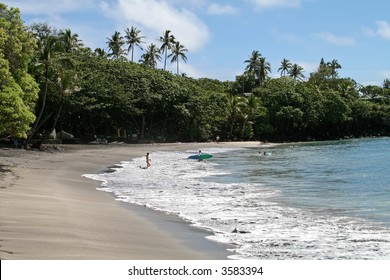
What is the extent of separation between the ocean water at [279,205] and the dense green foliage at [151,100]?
314 inches

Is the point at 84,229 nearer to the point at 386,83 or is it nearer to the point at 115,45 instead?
the point at 115,45

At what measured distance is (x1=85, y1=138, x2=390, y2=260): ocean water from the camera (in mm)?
9438

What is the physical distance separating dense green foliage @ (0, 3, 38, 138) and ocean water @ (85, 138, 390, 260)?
4.47 m

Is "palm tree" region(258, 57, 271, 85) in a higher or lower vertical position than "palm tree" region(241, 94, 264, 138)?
higher

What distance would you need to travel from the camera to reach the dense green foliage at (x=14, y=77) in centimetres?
2069

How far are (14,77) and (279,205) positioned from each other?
15027mm

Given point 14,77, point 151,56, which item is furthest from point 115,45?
point 14,77

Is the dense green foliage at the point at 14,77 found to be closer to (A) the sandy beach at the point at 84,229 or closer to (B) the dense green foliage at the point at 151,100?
(B) the dense green foliage at the point at 151,100

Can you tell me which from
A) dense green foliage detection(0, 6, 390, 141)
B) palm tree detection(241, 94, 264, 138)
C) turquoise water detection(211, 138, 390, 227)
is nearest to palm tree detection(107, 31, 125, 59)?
dense green foliage detection(0, 6, 390, 141)

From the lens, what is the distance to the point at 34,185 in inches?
680

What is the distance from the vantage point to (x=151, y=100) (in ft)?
192

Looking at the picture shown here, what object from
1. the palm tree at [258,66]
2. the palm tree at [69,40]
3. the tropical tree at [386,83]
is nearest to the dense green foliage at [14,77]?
the palm tree at [69,40]

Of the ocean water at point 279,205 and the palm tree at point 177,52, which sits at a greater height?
the palm tree at point 177,52

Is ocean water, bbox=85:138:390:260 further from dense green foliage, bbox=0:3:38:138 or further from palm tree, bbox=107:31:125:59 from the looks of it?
palm tree, bbox=107:31:125:59
